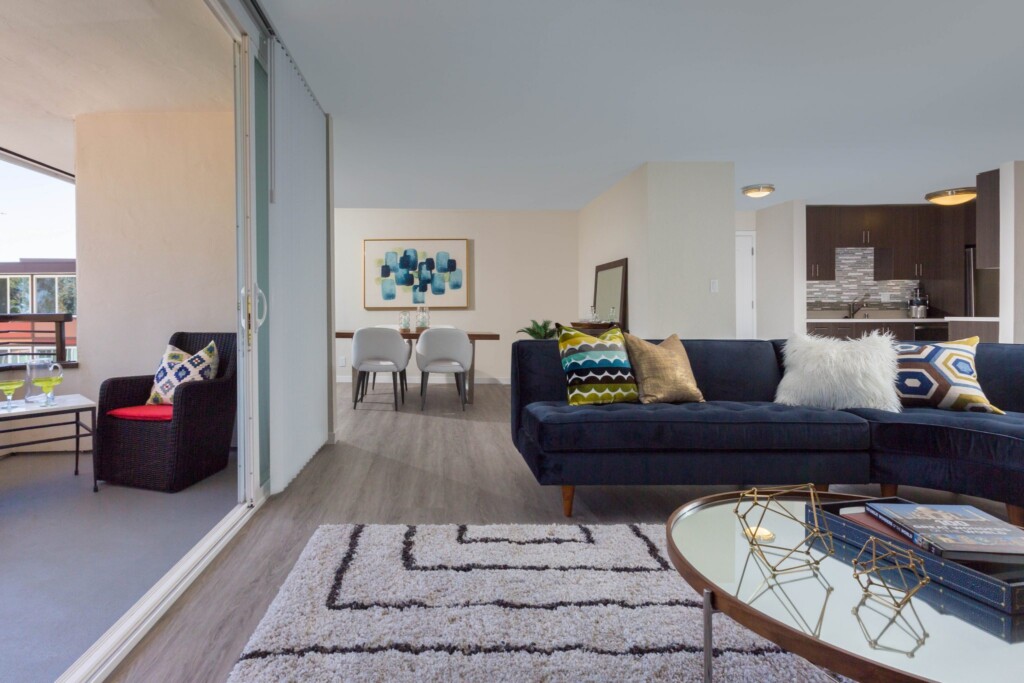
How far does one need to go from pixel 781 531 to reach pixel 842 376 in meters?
1.76

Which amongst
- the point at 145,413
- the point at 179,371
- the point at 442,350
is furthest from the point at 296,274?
the point at 442,350

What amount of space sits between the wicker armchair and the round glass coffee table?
8.76 ft

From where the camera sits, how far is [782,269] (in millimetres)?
7695

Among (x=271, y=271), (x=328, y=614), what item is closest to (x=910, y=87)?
(x=271, y=271)

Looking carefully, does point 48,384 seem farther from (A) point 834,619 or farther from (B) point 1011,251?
(B) point 1011,251

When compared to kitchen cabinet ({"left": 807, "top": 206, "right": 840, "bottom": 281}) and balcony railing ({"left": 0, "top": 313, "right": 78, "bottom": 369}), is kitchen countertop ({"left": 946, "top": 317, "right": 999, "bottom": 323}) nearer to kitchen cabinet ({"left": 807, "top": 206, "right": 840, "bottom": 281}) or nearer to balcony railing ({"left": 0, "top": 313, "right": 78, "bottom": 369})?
kitchen cabinet ({"left": 807, "top": 206, "right": 840, "bottom": 281})

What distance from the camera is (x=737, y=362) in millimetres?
3342

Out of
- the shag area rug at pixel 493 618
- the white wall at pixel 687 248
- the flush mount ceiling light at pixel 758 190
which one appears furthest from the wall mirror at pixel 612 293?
the shag area rug at pixel 493 618

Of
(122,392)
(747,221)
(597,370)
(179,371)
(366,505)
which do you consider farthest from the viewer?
(747,221)

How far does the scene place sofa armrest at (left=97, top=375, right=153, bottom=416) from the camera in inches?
122

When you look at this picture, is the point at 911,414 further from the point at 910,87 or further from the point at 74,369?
the point at 74,369

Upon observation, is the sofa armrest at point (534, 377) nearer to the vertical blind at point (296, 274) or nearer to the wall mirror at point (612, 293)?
the vertical blind at point (296, 274)

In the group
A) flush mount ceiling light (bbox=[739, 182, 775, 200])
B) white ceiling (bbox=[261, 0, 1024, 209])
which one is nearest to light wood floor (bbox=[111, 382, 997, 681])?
white ceiling (bbox=[261, 0, 1024, 209])

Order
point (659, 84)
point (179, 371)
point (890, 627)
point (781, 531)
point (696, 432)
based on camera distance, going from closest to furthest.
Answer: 1. point (890, 627)
2. point (781, 531)
3. point (696, 432)
4. point (179, 371)
5. point (659, 84)
